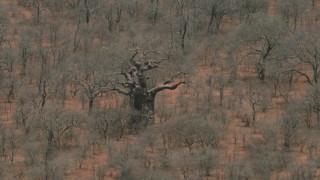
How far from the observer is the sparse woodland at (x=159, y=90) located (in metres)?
24.7

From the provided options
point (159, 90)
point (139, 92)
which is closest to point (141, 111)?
point (139, 92)

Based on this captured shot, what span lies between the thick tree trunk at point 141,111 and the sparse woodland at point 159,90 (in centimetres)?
5

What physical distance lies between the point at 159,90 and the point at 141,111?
131 cm

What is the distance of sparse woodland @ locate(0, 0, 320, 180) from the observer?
24.7 m

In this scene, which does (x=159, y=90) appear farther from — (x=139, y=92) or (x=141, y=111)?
(x=141, y=111)

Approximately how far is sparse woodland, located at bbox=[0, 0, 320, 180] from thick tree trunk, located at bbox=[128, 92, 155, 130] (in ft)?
0.16

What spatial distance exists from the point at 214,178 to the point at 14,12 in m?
25.6

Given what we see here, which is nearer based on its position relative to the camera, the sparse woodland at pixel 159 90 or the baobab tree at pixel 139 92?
the sparse woodland at pixel 159 90

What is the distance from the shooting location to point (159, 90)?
94.5 feet

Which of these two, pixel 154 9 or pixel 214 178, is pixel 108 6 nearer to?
pixel 154 9

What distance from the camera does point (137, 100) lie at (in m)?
28.6

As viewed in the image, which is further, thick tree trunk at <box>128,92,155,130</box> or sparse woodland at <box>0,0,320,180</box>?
thick tree trunk at <box>128,92,155,130</box>

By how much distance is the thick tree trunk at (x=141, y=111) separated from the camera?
28312 mm

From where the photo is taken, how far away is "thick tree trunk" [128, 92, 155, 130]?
28312mm
